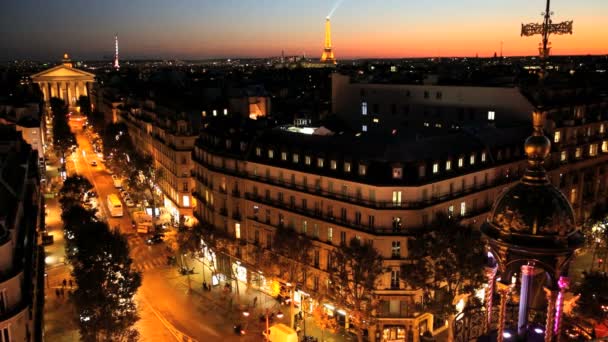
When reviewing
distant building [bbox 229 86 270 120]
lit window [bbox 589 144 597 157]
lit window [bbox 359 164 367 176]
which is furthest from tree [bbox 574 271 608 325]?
distant building [bbox 229 86 270 120]

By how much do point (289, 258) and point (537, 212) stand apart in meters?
44.9

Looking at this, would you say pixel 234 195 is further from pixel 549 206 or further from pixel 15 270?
pixel 549 206

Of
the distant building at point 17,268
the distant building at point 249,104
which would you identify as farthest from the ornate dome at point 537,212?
the distant building at point 249,104

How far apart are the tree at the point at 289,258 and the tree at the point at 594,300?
86.9 feet

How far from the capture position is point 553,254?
17.9m

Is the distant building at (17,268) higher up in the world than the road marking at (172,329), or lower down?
higher up

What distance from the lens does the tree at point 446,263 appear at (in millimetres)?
52375

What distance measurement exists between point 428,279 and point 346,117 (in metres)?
51.0

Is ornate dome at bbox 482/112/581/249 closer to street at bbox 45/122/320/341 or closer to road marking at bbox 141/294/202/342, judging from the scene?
street at bbox 45/122/320/341

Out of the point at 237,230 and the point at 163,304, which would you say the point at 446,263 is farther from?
the point at 163,304

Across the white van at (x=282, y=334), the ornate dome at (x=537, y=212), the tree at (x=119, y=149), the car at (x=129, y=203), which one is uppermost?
the ornate dome at (x=537, y=212)

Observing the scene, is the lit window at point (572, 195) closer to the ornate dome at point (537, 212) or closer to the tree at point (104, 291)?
the tree at point (104, 291)

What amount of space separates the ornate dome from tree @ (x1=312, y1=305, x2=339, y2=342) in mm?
40954

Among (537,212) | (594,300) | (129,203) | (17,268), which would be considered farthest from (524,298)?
(129,203)
